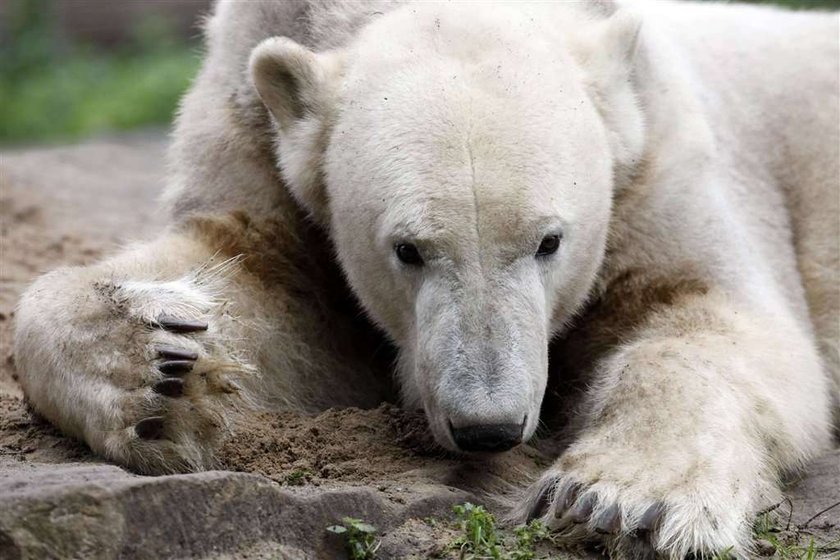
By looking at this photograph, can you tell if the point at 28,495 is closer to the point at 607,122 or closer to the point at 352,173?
the point at 352,173

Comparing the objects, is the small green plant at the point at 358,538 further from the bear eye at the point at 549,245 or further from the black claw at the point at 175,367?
the bear eye at the point at 549,245

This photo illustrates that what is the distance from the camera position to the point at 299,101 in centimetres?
381

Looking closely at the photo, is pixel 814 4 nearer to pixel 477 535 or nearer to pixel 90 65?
pixel 90 65

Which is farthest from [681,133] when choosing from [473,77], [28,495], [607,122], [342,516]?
[28,495]

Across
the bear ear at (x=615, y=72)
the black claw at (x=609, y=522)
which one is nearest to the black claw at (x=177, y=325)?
the black claw at (x=609, y=522)

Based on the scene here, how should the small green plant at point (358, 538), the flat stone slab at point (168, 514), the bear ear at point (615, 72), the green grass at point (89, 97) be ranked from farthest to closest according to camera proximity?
the green grass at point (89, 97)
the bear ear at point (615, 72)
the small green plant at point (358, 538)
the flat stone slab at point (168, 514)

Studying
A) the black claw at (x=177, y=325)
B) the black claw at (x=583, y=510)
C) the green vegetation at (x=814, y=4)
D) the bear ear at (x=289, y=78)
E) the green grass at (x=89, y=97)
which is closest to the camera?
the black claw at (x=583, y=510)

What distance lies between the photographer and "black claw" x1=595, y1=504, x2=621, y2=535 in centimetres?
312

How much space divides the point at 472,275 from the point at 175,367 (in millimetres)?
797

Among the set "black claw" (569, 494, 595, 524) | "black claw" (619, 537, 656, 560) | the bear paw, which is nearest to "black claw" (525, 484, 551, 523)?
the bear paw

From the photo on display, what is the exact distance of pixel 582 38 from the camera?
385 cm

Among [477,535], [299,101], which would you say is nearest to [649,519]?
[477,535]

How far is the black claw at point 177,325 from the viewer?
345cm

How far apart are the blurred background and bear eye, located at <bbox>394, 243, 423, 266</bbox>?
886 cm
